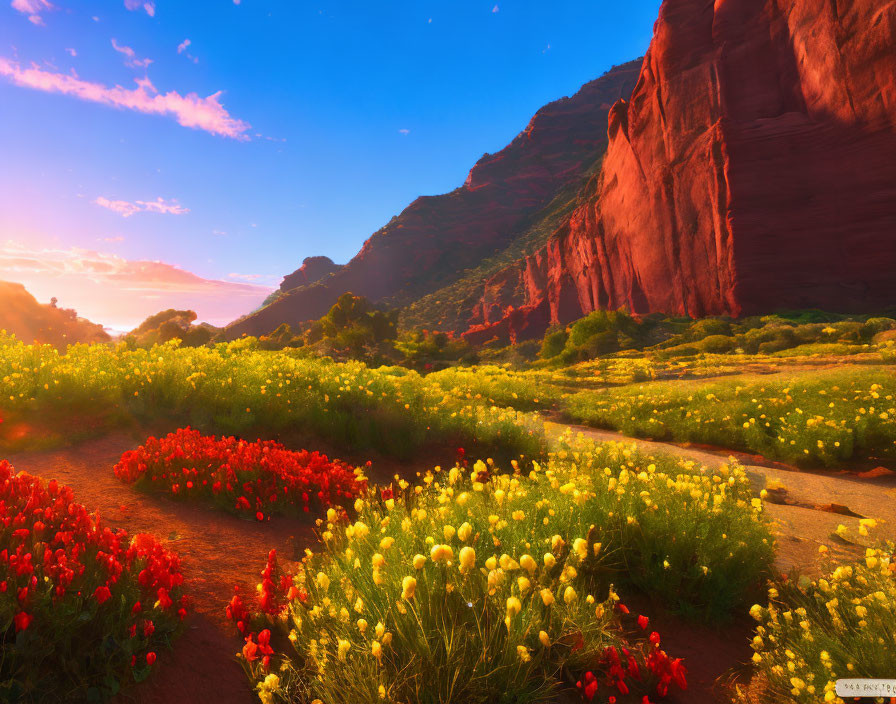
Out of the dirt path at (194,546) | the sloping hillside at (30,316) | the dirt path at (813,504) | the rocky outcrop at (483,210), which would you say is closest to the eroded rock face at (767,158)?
the dirt path at (813,504)

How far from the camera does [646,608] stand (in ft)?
10.6

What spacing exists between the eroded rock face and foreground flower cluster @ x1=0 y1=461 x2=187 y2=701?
41.2 metres

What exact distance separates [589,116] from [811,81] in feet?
395

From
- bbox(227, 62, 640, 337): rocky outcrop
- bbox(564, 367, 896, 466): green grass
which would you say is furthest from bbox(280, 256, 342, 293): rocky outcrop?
bbox(564, 367, 896, 466): green grass

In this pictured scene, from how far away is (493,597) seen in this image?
82.8 inches

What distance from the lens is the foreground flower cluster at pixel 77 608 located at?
1911 mm

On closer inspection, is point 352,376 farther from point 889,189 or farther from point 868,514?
point 889,189

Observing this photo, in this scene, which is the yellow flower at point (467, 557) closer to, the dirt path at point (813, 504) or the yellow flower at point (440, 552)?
the yellow flower at point (440, 552)

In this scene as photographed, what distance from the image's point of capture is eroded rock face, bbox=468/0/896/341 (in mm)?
31500

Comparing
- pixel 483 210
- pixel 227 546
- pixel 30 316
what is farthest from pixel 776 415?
pixel 483 210

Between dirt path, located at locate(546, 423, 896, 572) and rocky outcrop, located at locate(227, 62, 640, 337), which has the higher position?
rocky outcrop, located at locate(227, 62, 640, 337)

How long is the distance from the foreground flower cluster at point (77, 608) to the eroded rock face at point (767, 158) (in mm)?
41221

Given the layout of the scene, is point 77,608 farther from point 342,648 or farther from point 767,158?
point 767,158

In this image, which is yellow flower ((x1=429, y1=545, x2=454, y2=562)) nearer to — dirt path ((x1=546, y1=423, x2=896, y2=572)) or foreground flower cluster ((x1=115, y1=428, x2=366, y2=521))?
foreground flower cluster ((x1=115, y1=428, x2=366, y2=521))
